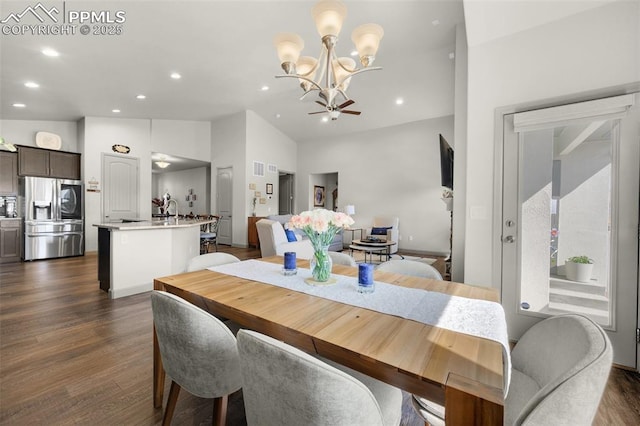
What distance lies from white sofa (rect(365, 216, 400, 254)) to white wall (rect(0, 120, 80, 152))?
7.34 meters

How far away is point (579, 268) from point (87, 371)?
379cm

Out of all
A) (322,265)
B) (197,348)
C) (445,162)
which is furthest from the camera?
(445,162)

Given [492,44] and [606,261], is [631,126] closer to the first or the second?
[606,261]

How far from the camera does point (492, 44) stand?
2.37 meters

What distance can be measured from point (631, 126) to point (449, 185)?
2175mm

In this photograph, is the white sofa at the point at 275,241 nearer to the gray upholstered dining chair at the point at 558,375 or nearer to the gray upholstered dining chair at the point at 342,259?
the gray upholstered dining chair at the point at 342,259

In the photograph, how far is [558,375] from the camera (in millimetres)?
902

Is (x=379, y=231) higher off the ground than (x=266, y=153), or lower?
lower

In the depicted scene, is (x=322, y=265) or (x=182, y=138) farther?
(x=182, y=138)

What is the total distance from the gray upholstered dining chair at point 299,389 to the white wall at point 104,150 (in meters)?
6.87

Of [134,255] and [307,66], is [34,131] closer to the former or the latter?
[134,255]

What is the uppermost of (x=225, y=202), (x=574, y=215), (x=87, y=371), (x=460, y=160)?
(x=460, y=160)

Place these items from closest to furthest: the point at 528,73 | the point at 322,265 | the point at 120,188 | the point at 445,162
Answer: the point at 322,265 < the point at 528,73 < the point at 445,162 < the point at 120,188

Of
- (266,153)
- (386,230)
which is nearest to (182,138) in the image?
(266,153)
